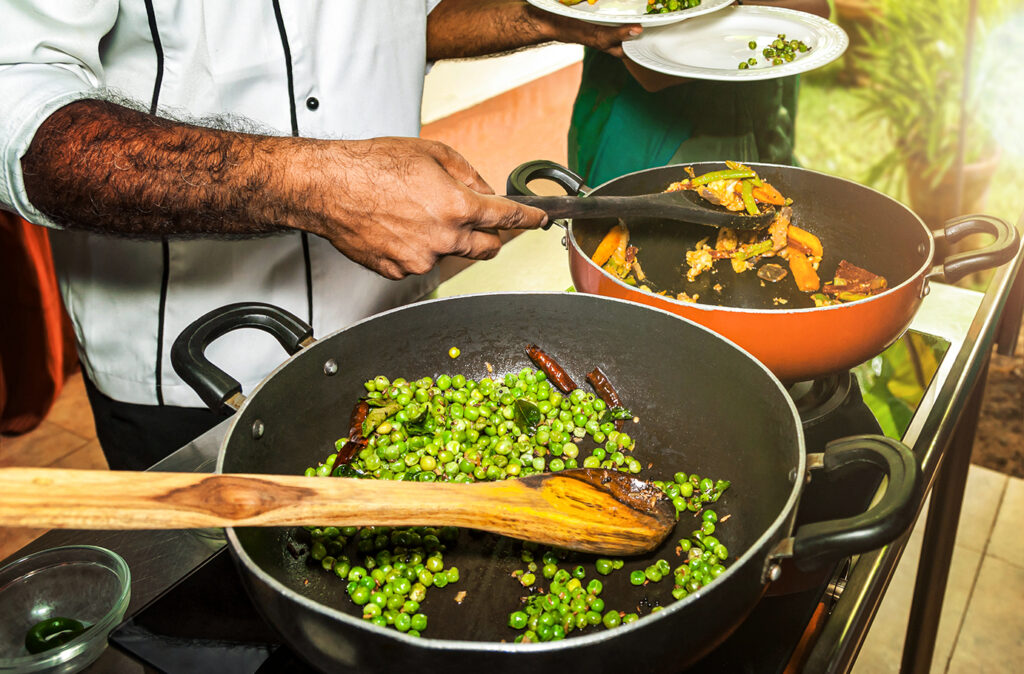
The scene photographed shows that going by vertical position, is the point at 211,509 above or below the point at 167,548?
above

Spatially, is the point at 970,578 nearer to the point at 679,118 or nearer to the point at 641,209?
the point at 679,118

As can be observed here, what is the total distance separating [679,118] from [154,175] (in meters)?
1.46

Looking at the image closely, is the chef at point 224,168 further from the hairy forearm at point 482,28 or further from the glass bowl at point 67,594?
the glass bowl at point 67,594

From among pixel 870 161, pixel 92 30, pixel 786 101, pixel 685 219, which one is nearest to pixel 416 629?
pixel 685 219

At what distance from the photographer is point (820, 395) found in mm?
1316

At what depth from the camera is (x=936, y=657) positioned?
240 cm

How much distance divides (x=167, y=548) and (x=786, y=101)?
6.71 ft

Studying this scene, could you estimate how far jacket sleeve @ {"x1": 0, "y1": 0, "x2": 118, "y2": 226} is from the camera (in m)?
1.07

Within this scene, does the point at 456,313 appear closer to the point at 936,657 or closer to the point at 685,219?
the point at 685,219

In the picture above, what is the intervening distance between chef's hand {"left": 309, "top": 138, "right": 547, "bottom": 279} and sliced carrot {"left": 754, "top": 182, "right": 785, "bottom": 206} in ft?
1.71

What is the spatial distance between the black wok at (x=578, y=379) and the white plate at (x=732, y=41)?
0.67 meters

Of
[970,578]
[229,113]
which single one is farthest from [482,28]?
[970,578]

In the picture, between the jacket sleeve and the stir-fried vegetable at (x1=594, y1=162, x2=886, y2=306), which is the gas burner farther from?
the jacket sleeve

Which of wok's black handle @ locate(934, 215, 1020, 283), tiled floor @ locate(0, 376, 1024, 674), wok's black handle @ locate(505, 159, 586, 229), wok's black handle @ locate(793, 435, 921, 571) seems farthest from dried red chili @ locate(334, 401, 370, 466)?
tiled floor @ locate(0, 376, 1024, 674)
